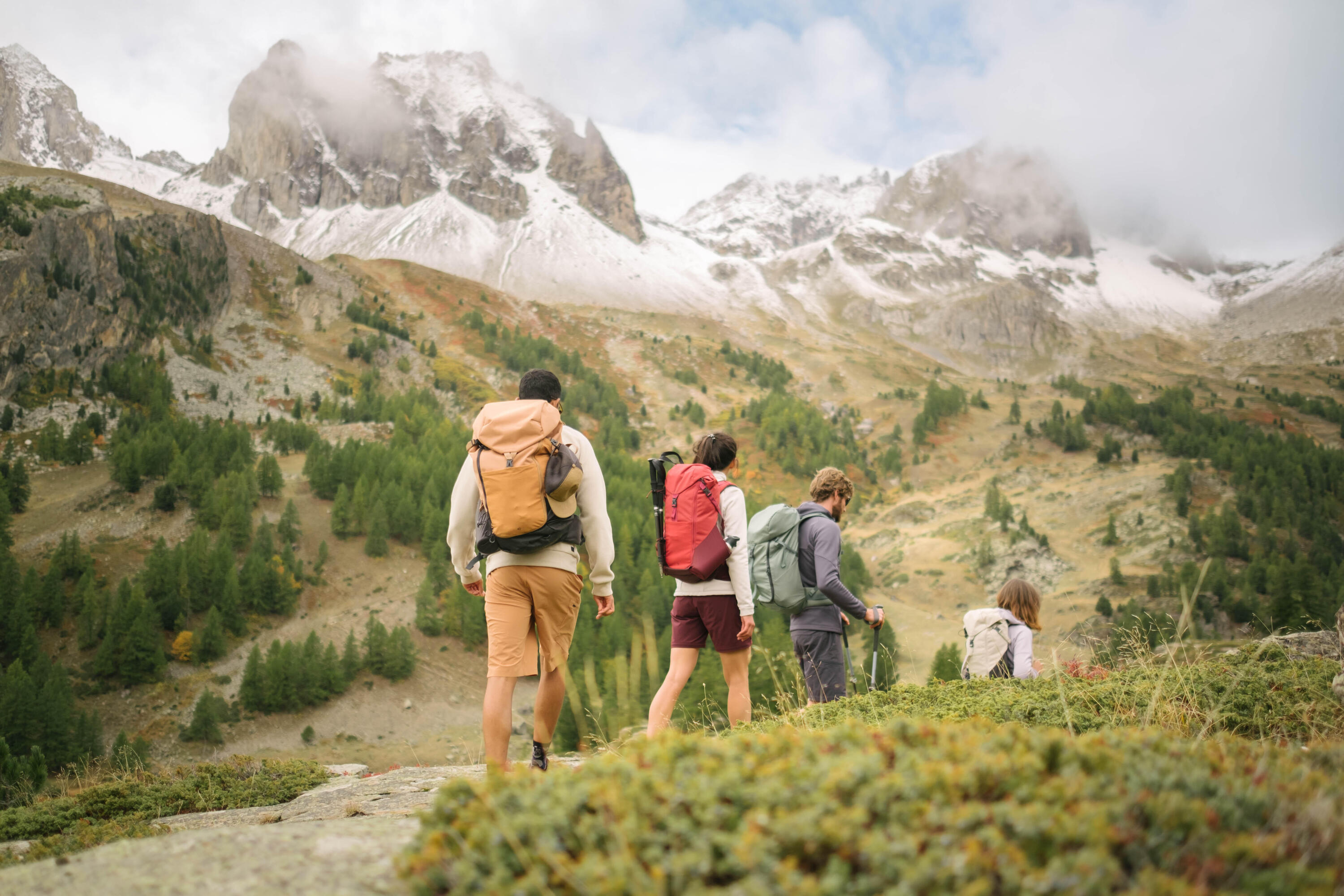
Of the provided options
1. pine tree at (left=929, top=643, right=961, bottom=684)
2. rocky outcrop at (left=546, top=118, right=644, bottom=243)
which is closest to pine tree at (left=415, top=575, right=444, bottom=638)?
pine tree at (left=929, top=643, right=961, bottom=684)

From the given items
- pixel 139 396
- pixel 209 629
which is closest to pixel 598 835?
pixel 209 629

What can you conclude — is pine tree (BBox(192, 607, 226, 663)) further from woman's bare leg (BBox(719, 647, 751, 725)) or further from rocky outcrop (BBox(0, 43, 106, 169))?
rocky outcrop (BBox(0, 43, 106, 169))

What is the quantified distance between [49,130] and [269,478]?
217m

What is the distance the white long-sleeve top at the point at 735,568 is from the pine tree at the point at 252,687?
26658 mm

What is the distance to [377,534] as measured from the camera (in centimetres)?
3634

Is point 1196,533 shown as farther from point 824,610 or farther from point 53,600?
point 53,600

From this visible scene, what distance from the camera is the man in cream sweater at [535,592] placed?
4.30 m

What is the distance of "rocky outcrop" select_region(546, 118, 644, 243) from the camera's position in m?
158

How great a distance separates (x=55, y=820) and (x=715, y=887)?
6.77m

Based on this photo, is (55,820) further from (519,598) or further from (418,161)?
(418,161)

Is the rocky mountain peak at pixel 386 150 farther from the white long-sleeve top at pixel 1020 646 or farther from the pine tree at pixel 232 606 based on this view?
the white long-sleeve top at pixel 1020 646

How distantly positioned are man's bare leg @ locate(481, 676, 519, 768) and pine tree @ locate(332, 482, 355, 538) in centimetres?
3606

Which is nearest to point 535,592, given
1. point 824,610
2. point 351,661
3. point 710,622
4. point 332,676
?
point 710,622

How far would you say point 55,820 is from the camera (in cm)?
562
